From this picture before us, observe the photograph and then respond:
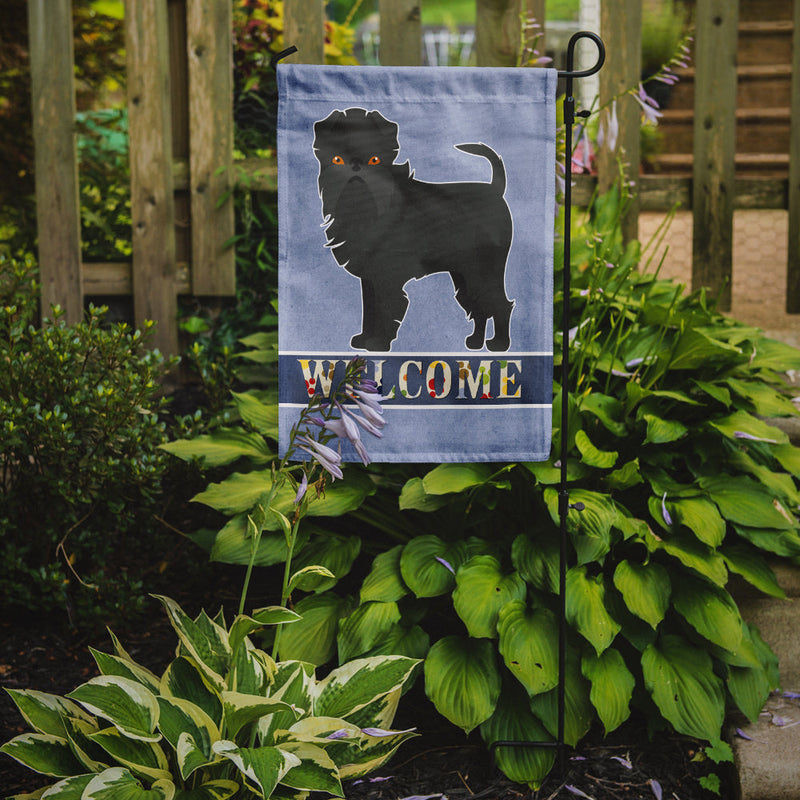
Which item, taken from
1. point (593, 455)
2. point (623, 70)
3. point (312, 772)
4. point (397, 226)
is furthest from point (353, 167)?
point (623, 70)

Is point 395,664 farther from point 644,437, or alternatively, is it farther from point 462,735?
point 644,437

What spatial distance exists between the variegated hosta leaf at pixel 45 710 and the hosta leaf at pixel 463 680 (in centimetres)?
76

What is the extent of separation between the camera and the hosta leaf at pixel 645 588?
2084 mm

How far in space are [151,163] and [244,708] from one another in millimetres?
2378

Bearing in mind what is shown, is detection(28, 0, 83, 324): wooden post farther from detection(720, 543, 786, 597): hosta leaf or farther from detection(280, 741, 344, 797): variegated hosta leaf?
detection(720, 543, 786, 597): hosta leaf

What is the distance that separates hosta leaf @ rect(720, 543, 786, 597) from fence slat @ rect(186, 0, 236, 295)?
2.14 meters

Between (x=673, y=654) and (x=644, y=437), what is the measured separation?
0.59 m

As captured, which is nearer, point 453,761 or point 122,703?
point 122,703

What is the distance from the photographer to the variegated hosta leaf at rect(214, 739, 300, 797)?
157cm

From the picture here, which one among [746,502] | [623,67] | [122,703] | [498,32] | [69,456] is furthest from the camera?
[623,67]

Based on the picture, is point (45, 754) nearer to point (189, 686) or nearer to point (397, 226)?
point (189, 686)

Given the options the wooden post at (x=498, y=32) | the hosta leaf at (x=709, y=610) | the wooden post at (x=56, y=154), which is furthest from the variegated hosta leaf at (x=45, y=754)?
the wooden post at (x=498, y=32)

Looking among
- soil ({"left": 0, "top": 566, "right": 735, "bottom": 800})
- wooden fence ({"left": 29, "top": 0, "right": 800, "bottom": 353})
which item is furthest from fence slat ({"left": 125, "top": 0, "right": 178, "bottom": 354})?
soil ({"left": 0, "top": 566, "right": 735, "bottom": 800})

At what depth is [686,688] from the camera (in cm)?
210
